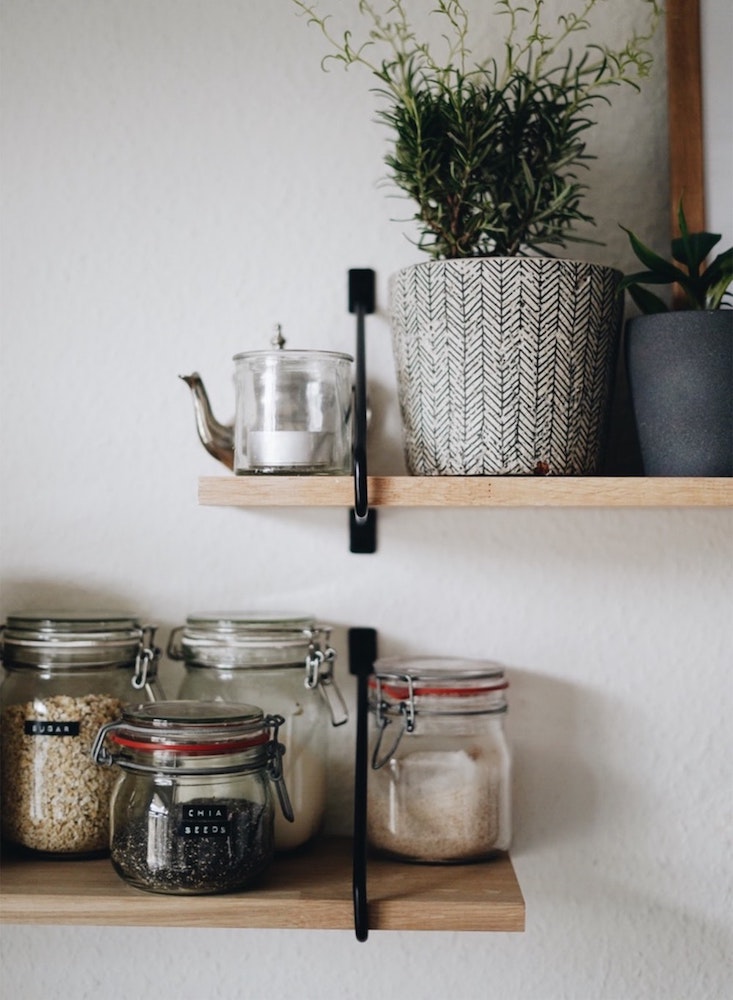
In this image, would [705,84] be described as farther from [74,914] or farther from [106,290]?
[74,914]

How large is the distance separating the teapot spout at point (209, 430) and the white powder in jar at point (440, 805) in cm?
32

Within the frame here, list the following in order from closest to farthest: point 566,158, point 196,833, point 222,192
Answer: point 196,833 → point 566,158 → point 222,192

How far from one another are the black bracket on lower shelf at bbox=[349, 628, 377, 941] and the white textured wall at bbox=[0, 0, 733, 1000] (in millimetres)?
22

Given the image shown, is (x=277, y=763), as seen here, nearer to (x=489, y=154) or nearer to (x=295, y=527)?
(x=295, y=527)

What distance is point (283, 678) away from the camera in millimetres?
923

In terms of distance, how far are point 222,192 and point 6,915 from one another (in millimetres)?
694

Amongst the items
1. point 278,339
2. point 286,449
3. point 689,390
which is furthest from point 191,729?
point 689,390

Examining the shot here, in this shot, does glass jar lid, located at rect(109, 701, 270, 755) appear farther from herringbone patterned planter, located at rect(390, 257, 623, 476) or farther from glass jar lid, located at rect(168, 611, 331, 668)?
herringbone patterned planter, located at rect(390, 257, 623, 476)

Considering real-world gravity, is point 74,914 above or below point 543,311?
below

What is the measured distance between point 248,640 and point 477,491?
266 mm

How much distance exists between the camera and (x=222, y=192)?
1.01 metres

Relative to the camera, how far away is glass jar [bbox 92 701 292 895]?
0.78 m

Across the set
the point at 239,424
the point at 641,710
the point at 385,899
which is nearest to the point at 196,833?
the point at 385,899

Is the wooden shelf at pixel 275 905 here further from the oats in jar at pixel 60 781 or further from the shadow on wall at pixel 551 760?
the shadow on wall at pixel 551 760
